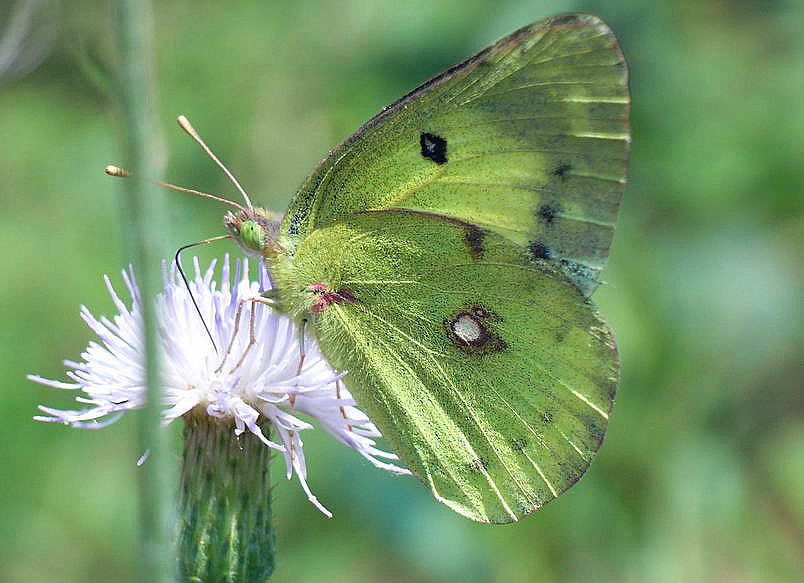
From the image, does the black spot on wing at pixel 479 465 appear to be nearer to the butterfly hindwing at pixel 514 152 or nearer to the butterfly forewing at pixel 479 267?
the butterfly forewing at pixel 479 267

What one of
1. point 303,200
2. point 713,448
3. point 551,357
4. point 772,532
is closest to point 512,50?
point 303,200

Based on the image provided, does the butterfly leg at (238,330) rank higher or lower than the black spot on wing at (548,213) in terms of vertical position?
lower

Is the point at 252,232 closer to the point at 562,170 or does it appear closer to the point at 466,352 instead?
the point at 466,352

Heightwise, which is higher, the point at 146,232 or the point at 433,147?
the point at 433,147

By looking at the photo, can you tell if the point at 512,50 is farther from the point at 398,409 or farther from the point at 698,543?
the point at 698,543

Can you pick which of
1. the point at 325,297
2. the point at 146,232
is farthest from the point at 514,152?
the point at 146,232

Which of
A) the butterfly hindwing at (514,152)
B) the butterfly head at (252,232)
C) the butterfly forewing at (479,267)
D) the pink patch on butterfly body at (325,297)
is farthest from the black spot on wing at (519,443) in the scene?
the butterfly head at (252,232)

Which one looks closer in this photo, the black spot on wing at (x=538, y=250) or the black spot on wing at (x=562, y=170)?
the black spot on wing at (x=562, y=170)
